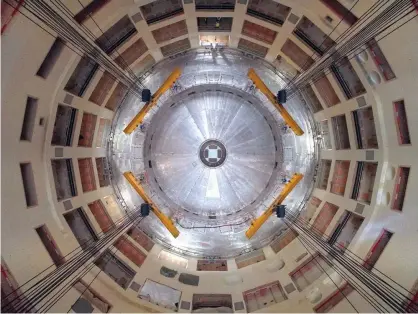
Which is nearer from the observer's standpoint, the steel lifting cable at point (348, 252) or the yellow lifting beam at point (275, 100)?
the steel lifting cable at point (348, 252)

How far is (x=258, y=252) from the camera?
57.2 ft

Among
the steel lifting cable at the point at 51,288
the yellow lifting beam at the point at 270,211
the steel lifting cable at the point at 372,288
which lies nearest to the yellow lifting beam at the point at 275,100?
the yellow lifting beam at the point at 270,211

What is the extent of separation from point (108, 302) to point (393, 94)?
1210 cm

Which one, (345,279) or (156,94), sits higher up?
(156,94)

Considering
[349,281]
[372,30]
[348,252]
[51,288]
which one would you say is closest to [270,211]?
[348,252]

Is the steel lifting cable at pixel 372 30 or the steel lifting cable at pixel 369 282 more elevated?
the steel lifting cable at pixel 372 30

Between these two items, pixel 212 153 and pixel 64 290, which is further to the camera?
pixel 212 153

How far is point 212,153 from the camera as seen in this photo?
21.0 metres

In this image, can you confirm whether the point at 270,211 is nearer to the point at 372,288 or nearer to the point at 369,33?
the point at 372,288

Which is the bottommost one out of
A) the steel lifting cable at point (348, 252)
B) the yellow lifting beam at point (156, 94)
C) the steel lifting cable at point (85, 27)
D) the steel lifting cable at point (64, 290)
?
the steel lifting cable at point (64, 290)

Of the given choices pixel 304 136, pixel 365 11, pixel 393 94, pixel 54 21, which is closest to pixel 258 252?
pixel 304 136

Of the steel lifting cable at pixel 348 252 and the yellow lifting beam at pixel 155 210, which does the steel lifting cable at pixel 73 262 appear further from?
the steel lifting cable at pixel 348 252

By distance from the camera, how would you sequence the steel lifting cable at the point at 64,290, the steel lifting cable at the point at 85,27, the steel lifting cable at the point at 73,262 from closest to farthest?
Answer: 1. the steel lifting cable at the point at 73,262
2. the steel lifting cable at the point at 85,27
3. the steel lifting cable at the point at 64,290

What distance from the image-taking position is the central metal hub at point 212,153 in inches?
825
